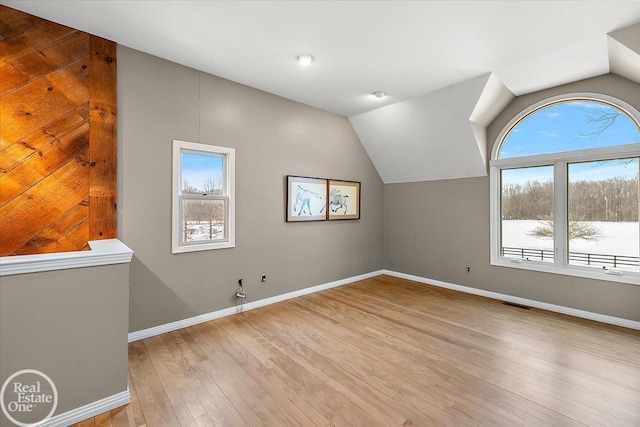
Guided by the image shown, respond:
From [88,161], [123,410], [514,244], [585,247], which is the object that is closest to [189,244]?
[88,161]

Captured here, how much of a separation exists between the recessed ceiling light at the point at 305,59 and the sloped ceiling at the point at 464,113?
1808mm

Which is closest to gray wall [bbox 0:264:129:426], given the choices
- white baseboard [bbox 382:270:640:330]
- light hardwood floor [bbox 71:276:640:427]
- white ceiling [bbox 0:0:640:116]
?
light hardwood floor [bbox 71:276:640:427]

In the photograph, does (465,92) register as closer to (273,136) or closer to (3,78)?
(273,136)

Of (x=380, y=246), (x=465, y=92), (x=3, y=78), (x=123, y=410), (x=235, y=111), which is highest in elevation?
(x=465, y=92)

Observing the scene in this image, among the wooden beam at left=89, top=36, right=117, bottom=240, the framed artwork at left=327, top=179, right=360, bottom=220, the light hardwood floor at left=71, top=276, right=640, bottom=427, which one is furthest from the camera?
the framed artwork at left=327, top=179, right=360, bottom=220

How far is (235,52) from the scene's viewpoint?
113 inches

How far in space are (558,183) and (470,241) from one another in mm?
1364

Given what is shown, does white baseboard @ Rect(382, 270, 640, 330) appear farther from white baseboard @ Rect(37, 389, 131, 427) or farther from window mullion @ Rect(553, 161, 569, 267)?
white baseboard @ Rect(37, 389, 131, 427)

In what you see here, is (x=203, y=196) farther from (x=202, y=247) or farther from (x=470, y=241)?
(x=470, y=241)

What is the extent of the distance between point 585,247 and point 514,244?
77 centimetres

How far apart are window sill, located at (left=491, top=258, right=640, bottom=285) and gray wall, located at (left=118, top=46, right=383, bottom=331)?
2.34m

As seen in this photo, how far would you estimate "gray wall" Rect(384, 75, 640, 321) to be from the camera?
3.28m

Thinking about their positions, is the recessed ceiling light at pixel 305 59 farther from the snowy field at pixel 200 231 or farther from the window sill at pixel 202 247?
the window sill at pixel 202 247

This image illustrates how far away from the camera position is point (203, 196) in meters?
3.30
